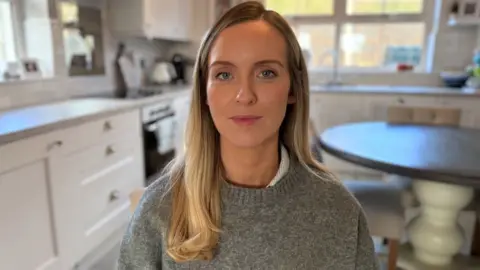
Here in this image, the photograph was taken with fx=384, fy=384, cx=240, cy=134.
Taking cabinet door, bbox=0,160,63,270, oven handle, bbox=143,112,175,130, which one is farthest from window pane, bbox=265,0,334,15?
cabinet door, bbox=0,160,63,270

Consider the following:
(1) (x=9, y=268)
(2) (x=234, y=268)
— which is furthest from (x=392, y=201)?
(1) (x=9, y=268)

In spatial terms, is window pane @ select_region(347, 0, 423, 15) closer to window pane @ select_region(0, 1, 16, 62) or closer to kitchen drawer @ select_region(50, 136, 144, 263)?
kitchen drawer @ select_region(50, 136, 144, 263)

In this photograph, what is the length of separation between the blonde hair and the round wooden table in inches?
31.2

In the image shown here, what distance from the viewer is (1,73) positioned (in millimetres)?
2238

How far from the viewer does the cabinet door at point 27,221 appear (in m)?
1.48

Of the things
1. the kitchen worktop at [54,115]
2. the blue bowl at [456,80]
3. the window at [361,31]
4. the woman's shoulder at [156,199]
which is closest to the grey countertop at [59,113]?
the kitchen worktop at [54,115]

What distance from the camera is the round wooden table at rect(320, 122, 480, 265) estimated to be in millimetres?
1447

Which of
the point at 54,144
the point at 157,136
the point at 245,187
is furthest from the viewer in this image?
the point at 157,136

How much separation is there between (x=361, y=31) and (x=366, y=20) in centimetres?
12

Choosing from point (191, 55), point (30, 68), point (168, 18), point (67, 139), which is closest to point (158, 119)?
point (30, 68)

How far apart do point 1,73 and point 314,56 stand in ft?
9.95

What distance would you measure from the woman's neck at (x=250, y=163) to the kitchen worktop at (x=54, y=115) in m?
1.05

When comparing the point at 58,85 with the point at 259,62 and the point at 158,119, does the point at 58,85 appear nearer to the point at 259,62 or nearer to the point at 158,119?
the point at 158,119

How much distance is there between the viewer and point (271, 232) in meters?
0.75
